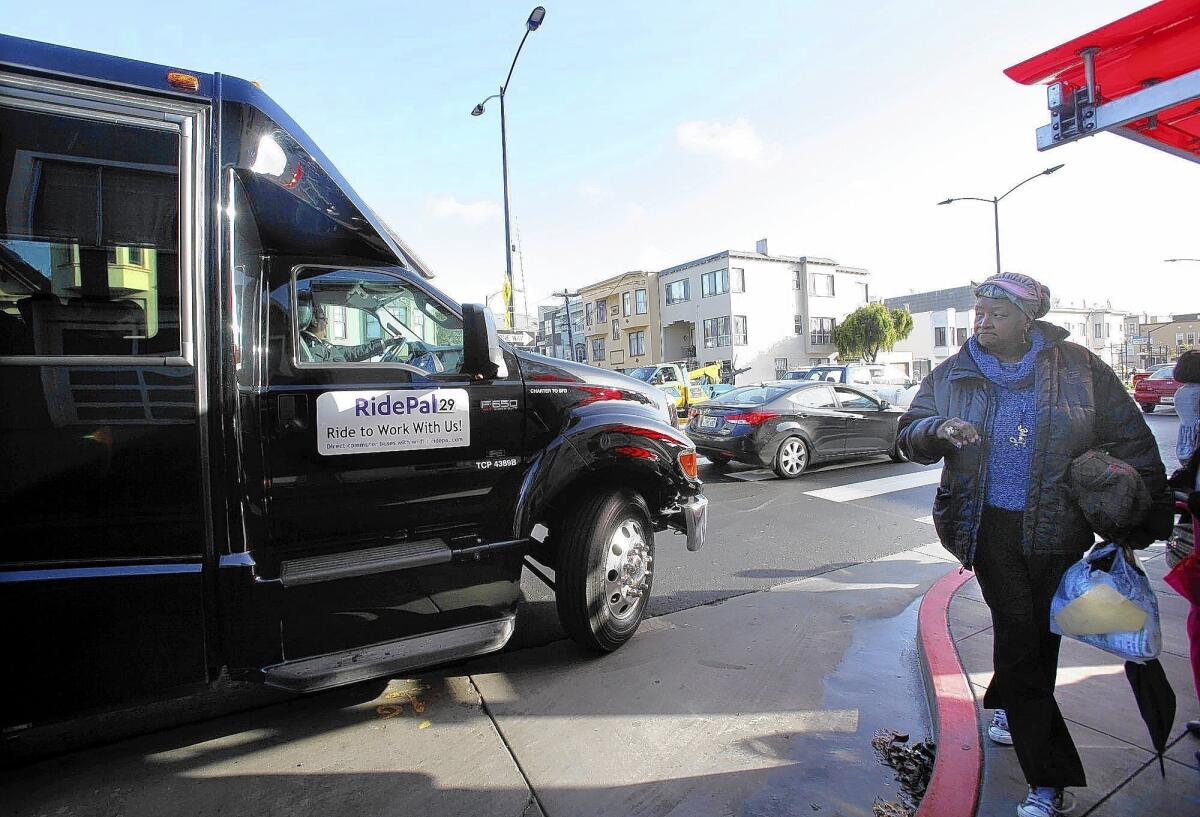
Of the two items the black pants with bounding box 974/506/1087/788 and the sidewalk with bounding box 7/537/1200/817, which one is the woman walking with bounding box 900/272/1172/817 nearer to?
the black pants with bounding box 974/506/1087/788

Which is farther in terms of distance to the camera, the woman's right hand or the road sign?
the road sign

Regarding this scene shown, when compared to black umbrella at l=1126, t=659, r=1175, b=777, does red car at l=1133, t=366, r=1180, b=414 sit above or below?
above

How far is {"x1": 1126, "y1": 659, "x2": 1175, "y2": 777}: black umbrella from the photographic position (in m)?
2.24

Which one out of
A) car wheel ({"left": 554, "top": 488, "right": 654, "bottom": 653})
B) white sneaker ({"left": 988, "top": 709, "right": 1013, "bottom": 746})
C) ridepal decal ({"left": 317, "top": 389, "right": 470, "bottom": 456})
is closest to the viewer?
→ white sneaker ({"left": 988, "top": 709, "right": 1013, "bottom": 746})

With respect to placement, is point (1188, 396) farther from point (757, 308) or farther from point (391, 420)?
point (757, 308)

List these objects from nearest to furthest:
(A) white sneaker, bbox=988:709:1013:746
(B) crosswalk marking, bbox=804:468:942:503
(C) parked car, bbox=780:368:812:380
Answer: (A) white sneaker, bbox=988:709:1013:746 → (B) crosswalk marking, bbox=804:468:942:503 → (C) parked car, bbox=780:368:812:380

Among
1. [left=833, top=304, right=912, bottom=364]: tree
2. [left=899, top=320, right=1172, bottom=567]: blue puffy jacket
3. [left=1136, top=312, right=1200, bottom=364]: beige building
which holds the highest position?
[left=1136, top=312, right=1200, bottom=364]: beige building

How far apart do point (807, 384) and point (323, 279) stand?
330 inches

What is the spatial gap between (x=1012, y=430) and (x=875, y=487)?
6.84 m

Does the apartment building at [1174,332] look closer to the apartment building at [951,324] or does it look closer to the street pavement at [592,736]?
the apartment building at [951,324]

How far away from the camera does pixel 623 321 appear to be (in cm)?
5294

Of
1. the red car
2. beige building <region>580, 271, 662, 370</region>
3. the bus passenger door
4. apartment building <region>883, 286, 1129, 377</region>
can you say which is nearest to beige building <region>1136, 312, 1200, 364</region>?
apartment building <region>883, 286, 1129, 377</region>

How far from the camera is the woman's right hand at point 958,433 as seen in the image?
2264 mm

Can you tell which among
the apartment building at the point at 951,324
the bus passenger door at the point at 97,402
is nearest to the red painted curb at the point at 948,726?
the bus passenger door at the point at 97,402
